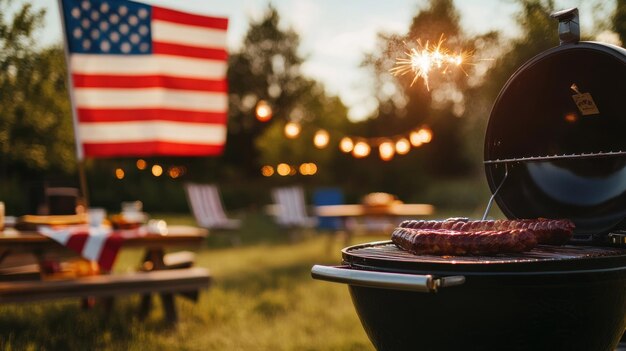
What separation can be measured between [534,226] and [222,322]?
3383 mm

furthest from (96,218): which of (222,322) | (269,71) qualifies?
(269,71)

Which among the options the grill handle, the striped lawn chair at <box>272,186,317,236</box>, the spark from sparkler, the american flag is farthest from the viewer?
the striped lawn chair at <box>272,186,317,236</box>

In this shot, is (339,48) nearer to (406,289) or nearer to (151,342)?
(151,342)

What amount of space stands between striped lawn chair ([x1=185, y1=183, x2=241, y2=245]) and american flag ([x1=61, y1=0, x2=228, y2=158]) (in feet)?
18.7

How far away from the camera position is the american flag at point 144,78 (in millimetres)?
5277

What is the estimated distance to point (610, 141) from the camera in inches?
104

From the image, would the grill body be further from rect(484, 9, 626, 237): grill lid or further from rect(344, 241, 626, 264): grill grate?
rect(484, 9, 626, 237): grill lid

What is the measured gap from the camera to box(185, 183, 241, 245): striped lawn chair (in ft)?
37.8

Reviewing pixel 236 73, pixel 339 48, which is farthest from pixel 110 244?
pixel 236 73

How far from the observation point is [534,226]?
7.82 feet

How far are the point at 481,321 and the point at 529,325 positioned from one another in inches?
6.0

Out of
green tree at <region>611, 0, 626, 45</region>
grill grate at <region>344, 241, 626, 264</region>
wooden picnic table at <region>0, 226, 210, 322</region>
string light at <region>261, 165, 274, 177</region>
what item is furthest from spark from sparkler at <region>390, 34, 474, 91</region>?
string light at <region>261, 165, 274, 177</region>

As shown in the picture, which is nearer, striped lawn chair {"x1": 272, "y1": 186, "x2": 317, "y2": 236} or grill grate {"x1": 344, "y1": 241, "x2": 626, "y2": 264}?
grill grate {"x1": 344, "y1": 241, "x2": 626, "y2": 264}

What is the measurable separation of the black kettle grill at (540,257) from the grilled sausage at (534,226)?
0.19ft
